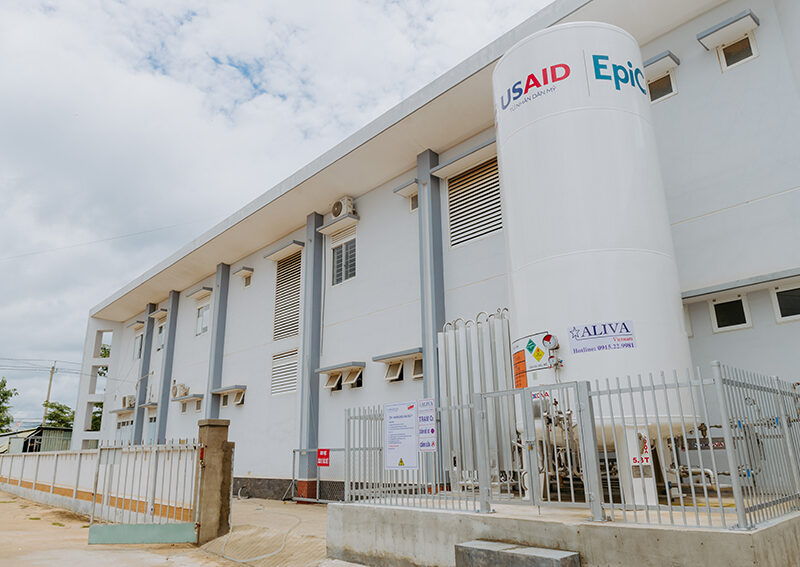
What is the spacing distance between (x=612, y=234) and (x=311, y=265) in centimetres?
1190

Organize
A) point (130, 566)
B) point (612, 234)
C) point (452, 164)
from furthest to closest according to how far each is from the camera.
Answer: point (452, 164), point (130, 566), point (612, 234)

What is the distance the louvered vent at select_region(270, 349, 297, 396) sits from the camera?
1816cm

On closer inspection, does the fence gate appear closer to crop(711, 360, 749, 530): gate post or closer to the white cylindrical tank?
the white cylindrical tank

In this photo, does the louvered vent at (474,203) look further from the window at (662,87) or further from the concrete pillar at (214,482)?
the concrete pillar at (214,482)

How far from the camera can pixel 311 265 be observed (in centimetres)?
1786

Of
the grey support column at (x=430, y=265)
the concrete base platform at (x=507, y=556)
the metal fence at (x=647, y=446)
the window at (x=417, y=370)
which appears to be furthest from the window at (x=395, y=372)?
the concrete base platform at (x=507, y=556)

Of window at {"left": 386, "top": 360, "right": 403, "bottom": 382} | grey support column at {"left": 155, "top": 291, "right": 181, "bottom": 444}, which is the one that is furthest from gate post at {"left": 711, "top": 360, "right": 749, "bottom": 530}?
grey support column at {"left": 155, "top": 291, "right": 181, "bottom": 444}

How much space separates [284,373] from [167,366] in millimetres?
9165

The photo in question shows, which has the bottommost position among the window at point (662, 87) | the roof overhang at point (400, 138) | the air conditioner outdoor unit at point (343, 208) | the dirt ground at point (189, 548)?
the dirt ground at point (189, 548)

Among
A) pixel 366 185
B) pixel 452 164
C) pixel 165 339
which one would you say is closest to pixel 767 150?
pixel 452 164

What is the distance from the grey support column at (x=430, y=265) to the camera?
13.1 metres

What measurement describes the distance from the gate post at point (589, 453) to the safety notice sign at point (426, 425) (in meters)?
2.36

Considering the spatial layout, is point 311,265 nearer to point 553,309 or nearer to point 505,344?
point 505,344

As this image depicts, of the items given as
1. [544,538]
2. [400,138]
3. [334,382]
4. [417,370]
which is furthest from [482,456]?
[334,382]
